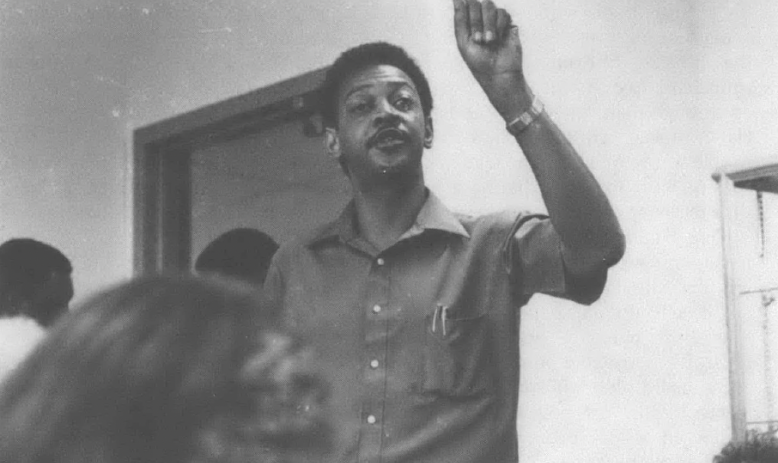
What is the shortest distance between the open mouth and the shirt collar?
10 cm

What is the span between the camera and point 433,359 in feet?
5.05

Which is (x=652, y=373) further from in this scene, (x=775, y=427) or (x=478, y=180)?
(x=478, y=180)

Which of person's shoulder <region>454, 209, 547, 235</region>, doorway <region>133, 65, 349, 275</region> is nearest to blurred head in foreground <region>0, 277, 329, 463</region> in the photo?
person's shoulder <region>454, 209, 547, 235</region>

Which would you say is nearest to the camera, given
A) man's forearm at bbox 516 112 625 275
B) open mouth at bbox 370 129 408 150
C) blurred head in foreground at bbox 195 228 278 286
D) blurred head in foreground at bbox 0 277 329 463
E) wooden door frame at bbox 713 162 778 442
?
blurred head in foreground at bbox 0 277 329 463

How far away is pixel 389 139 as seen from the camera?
64.8 inches

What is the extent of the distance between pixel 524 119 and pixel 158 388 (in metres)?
1.07

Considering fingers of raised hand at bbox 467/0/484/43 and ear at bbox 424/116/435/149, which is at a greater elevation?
fingers of raised hand at bbox 467/0/484/43

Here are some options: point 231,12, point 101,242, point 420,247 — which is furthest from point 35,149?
point 420,247

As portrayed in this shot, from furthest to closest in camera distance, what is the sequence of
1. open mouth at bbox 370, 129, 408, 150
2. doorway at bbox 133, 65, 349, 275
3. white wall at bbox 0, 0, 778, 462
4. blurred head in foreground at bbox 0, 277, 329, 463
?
1. doorway at bbox 133, 65, 349, 275
2. white wall at bbox 0, 0, 778, 462
3. open mouth at bbox 370, 129, 408, 150
4. blurred head in foreground at bbox 0, 277, 329, 463

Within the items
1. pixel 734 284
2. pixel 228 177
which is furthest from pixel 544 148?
pixel 228 177

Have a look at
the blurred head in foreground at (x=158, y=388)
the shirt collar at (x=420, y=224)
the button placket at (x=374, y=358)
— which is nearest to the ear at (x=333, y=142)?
the shirt collar at (x=420, y=224)

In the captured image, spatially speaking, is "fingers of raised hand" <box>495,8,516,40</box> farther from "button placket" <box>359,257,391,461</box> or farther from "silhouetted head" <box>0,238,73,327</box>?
"silhouetted head" <box>0,238,73,327</box>

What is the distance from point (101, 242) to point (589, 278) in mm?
2059

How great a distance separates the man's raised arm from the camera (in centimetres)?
142
